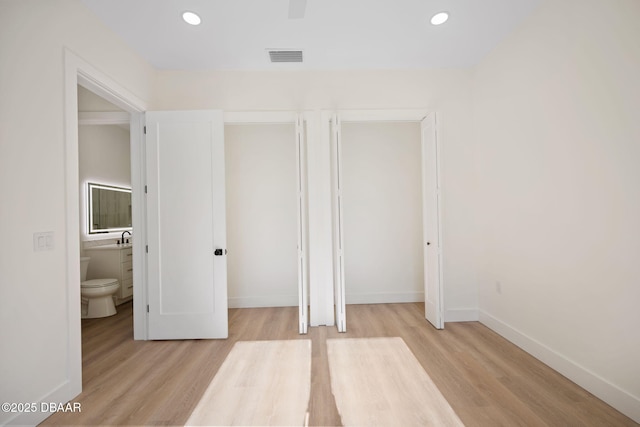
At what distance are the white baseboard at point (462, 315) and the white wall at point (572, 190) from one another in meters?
0.30

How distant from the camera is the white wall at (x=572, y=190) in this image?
1.91 m

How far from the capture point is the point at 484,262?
3492 mm

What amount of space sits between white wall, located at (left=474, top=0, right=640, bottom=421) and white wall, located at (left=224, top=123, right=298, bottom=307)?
251 cm

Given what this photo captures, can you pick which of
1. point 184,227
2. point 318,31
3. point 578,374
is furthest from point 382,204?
point 578,374

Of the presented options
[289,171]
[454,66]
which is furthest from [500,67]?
[289,171]

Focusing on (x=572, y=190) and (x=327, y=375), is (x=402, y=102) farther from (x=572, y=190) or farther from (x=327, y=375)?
(x=327, y=375)

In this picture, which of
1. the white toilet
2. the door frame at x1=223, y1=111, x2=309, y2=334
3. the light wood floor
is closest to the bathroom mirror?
the white toilet

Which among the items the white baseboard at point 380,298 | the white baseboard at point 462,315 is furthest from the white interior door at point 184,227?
the white baseboard at point 462,315

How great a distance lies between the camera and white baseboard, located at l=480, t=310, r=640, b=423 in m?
1.89

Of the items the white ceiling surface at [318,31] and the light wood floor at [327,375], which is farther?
the white ceiling surface at [318,31]

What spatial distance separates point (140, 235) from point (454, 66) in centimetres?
387

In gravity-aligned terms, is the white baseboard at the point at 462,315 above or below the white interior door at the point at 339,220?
below

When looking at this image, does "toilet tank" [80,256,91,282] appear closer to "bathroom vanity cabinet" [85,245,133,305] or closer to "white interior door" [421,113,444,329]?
Result: "bathroom vanity cabinet" [85,245,133,305]

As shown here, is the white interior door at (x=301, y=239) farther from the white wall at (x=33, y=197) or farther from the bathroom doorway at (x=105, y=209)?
the bathroom doorway at (x=105, y=209)
